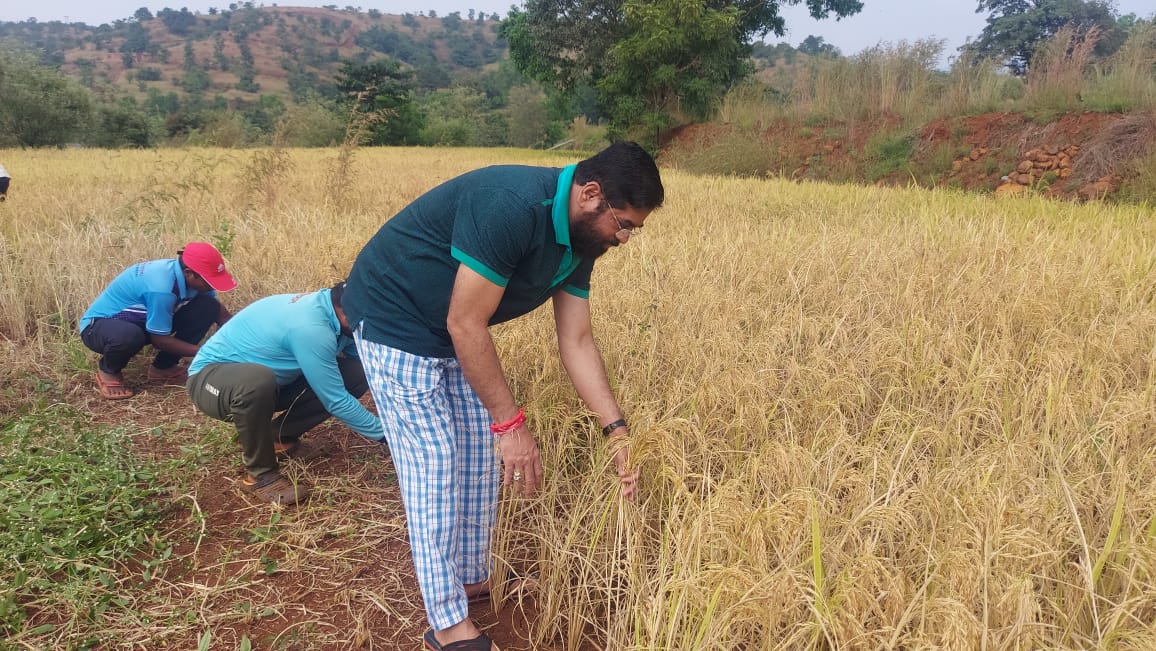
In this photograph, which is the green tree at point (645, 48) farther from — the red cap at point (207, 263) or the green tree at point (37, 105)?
the green tree at point (37, 105)

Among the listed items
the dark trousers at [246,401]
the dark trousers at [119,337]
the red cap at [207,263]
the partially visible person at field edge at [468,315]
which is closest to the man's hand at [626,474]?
the partially visible person at field edge at [468,315]

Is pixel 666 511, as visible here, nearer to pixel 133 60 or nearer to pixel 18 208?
pixel 18 208

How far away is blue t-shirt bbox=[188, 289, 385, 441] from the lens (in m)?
→ 2.49

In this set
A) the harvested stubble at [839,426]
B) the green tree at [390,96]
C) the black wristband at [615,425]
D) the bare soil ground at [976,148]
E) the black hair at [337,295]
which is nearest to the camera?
the harvested stubble at [839,426]

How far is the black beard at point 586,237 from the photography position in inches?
66.1

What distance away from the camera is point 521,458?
178cm

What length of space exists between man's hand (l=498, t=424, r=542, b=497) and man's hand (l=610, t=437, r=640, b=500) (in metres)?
0.23

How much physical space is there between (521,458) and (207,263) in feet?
8.05

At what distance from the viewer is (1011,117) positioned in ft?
34.1

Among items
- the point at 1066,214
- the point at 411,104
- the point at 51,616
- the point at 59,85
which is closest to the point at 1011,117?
the point at 1066,214

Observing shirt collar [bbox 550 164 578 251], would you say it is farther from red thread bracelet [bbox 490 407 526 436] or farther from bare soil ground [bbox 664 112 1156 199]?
bare soil ground [bbox 664 112 1156 199]

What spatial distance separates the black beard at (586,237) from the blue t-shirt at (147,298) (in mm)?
2679

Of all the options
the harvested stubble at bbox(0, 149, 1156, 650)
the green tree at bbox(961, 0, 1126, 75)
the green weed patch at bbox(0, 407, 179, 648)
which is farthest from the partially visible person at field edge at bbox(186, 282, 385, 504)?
the green tree at bbox(961, 0, 1126, 75)

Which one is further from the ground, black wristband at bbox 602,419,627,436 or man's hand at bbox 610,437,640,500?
black wristband at bbox 602,419,627,436
